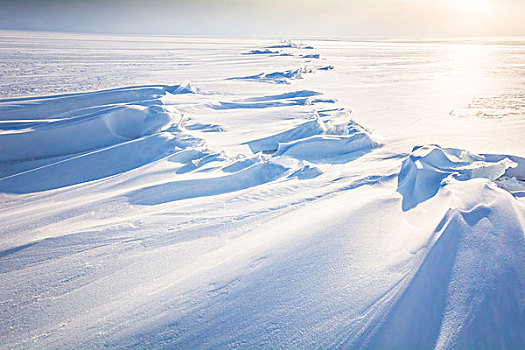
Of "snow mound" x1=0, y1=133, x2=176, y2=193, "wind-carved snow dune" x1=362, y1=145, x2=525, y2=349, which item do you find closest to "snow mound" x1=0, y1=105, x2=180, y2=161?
"snow mound" x1=0, y1=133, x2=176, y2=193

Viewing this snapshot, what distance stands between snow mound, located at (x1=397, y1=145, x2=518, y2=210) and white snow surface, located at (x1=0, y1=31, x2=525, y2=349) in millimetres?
16

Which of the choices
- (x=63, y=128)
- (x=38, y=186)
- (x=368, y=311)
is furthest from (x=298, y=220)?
(x=63, y=128)

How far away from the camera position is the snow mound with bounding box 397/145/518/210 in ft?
6.77

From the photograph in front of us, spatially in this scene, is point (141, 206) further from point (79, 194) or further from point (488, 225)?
point (488, 225)

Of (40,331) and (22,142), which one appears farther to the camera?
(22,142)

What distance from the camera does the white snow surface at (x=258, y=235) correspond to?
3.71 ft

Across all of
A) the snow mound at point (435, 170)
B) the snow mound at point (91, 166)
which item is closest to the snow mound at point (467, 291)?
the snow mound at point (435, 170)

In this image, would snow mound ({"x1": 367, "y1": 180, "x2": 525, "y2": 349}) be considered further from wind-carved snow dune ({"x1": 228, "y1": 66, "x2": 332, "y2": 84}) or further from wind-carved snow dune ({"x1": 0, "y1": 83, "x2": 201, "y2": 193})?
wind-carved snow dune ({"x1": 228, "y1": 66, "x2": 332, "y2": 84})

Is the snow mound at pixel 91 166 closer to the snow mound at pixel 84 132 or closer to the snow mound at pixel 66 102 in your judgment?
the snow mound at pixel 84 132

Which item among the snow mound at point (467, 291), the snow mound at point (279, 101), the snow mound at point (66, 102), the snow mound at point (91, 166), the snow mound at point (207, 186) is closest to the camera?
the snow mound at point (467, 291)

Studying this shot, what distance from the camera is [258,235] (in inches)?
68.6

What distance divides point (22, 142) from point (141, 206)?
2.42 m

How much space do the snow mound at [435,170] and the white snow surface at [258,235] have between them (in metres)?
0.02

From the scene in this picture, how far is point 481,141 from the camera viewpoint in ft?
10.9
